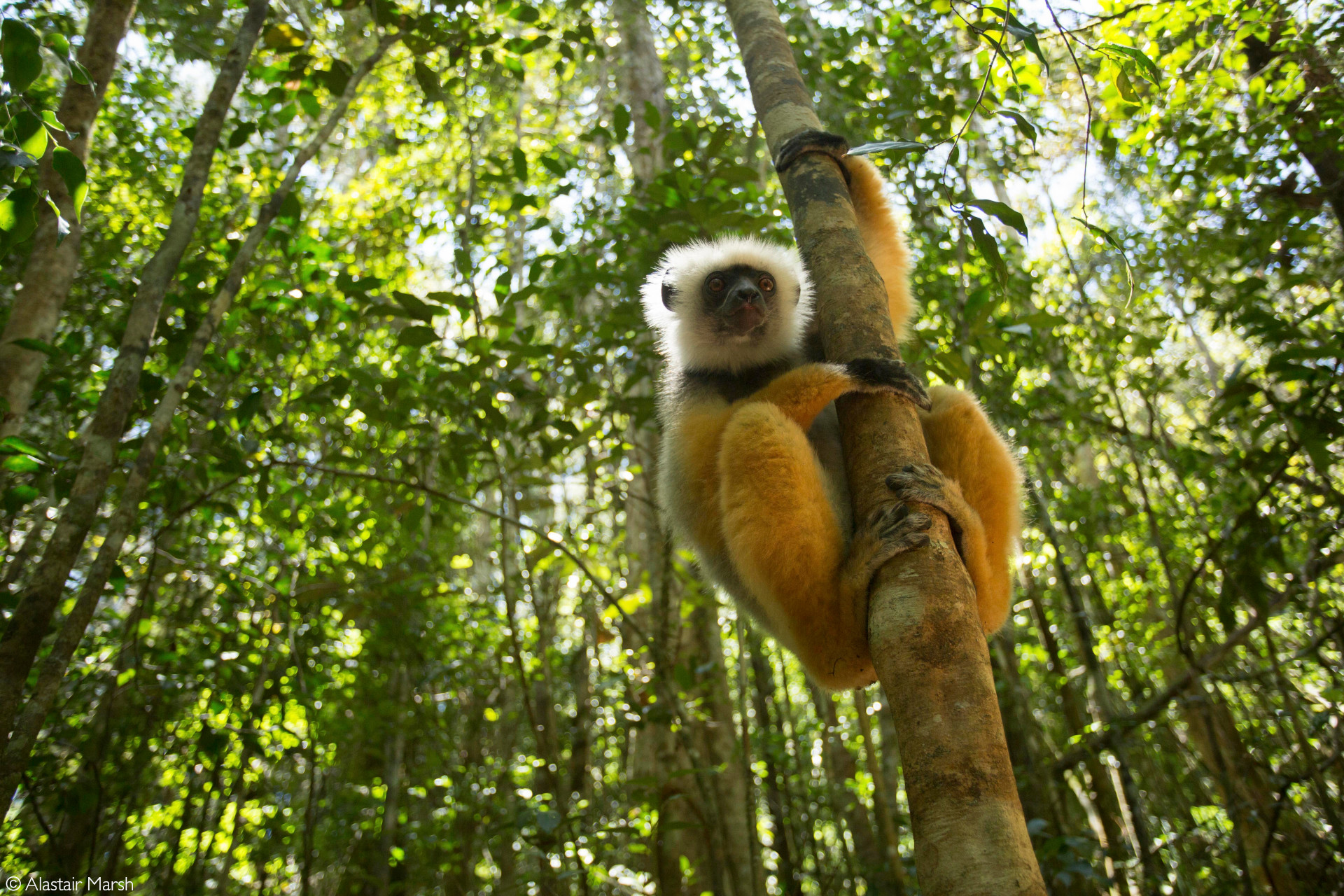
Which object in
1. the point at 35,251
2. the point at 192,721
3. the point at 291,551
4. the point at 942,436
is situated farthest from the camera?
the point at 291,551

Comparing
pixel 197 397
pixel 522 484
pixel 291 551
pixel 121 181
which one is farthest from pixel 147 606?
pixel 121 181

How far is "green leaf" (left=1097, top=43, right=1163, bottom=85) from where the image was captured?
2.22 m

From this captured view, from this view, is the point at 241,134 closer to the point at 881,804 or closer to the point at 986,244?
the point at 986,244

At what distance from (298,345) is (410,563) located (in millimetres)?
2288

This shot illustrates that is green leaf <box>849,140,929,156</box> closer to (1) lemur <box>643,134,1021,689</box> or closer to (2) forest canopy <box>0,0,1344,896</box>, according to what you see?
(2) forest canopy <box>0,0,1344,896</box>

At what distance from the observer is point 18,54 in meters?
1.90

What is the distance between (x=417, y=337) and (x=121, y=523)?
5.37 ft

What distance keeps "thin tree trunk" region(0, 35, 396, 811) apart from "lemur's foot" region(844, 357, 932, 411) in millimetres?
2806

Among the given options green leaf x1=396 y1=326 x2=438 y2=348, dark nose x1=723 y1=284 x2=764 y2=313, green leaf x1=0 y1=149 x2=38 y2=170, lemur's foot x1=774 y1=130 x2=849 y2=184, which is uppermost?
green leaf x1=396 y1=326 x2=438 y2=348

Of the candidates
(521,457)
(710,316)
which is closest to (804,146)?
(710,316)

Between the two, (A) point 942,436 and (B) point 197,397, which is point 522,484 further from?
(A) point 942,436

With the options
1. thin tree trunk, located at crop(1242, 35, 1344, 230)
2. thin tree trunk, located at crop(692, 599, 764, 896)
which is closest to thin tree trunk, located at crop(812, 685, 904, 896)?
thin tree trunk, located at crop(692, 599, 764, 896)

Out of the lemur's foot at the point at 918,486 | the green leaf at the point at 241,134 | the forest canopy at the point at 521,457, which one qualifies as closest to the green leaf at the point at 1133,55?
the forest canopy at the point at 521,457

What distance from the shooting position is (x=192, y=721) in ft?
20.0
